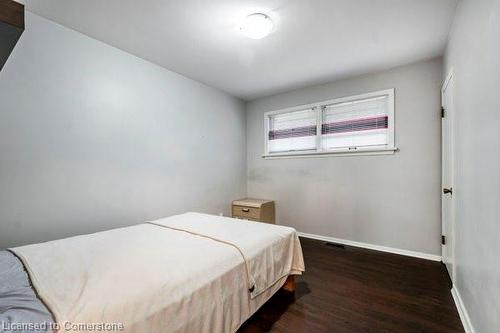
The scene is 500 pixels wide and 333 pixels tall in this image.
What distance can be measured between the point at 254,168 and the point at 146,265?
10.5ft

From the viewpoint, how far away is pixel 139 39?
2393mm

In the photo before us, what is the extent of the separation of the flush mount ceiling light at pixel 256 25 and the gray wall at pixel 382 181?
6.04ft

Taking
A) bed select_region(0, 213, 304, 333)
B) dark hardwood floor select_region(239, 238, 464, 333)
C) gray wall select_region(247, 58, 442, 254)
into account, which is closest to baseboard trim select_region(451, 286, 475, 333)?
dark hardwood floor select_region(239, 238, 464, 333)

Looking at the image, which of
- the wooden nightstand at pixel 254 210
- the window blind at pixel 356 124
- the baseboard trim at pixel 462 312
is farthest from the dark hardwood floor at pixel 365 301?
the window blind at pixel 356 124

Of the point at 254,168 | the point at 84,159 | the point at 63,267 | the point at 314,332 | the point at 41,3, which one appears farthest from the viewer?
the point at 254,168

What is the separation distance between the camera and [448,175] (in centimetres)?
232

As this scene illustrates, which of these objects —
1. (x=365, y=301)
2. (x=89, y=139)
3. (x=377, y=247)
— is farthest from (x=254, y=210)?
(x=89, y=139)

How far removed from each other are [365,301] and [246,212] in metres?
2.17

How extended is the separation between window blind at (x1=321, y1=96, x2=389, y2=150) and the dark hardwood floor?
1.63 meters

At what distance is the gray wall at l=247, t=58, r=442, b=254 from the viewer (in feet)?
9.23

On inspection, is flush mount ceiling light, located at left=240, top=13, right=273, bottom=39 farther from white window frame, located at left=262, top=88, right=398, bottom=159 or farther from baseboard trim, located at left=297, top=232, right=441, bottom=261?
baseboard trim, located at left=297, top=232, right=441, bottom=261

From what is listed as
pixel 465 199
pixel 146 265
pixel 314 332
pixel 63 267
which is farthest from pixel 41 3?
pixel 465 199

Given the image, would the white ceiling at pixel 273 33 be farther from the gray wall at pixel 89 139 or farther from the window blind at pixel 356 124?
the window blind at pixel 356 124

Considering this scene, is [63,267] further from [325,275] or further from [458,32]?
[458,32]
